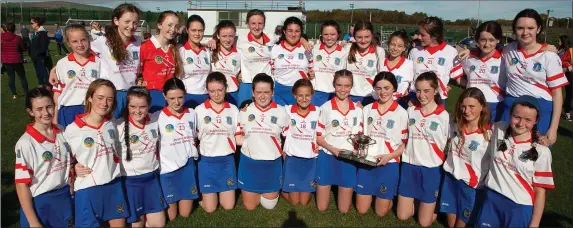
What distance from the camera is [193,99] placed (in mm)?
5219

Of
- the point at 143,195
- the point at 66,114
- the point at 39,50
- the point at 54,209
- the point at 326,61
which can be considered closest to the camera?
the point at 54,209

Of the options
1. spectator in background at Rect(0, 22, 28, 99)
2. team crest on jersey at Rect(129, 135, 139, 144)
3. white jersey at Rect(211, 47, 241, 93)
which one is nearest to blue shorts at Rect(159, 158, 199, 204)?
team crest on jersey at Rect(129, 135, 139, 144)

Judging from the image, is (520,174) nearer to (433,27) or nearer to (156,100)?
(433,27)

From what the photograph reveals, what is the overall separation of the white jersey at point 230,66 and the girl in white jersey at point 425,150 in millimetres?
2430

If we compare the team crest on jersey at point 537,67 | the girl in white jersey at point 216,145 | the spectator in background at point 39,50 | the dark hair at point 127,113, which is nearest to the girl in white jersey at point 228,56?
the girl in white jersey at point 216,145

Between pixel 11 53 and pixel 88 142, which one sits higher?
pixel 11 53

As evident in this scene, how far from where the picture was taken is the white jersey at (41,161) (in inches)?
131

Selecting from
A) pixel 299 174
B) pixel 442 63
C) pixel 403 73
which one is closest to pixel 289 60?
pixel 403 73

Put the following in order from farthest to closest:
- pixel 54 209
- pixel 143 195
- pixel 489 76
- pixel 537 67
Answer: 1. pixel 489 76
2. pixel 537 67
3. pixel 143 195
4. pixel 54 209

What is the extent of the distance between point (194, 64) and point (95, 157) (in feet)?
6.18

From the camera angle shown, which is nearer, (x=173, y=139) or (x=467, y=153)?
(x=467, y=153)

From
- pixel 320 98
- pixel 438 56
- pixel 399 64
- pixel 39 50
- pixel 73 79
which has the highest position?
pixel 39 50

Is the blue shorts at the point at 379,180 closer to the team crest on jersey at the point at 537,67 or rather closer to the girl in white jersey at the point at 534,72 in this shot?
the girl in white jersey at the point at 534,72

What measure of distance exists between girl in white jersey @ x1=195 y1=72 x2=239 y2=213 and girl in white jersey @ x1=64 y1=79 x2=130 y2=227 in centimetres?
113
